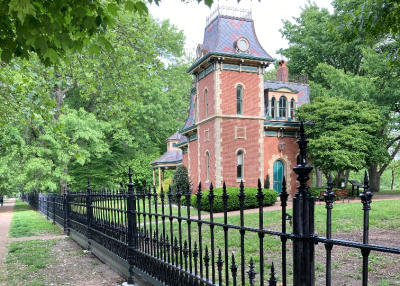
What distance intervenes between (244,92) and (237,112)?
135 cm

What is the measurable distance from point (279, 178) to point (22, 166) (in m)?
18.2

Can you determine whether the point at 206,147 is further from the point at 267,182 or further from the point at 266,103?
the point at 266,103

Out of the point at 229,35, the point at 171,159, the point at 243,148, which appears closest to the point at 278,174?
the point at 243,148

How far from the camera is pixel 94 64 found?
30.8 ft

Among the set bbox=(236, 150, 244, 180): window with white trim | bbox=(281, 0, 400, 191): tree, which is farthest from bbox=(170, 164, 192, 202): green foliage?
bbox=(281, 0, 400, 191): tree

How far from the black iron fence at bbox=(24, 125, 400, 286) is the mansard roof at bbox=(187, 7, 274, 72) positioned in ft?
41.8

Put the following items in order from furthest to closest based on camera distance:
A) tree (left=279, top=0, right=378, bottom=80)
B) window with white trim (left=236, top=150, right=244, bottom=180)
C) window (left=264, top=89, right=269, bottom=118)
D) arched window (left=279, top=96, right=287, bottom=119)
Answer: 1. tree (left=279, top=0, right=378, bottom=80)
2. arched window (left=279, top=96, right=287, bottom=119)
3. window (left=264, top=89, right=269, bottom=118)
4. window with white trim (left=236, top=150, right=244, bottom=180)

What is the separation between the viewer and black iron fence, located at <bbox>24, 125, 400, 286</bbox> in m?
2.45

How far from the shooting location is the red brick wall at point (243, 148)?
21.5 m

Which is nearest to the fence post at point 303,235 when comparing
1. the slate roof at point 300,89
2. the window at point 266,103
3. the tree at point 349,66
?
the tree at point 349,66

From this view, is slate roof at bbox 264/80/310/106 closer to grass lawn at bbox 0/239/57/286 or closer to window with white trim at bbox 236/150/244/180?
window with white trim at bbox 236/150/244/180

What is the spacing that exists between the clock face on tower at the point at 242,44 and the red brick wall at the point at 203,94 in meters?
2.36

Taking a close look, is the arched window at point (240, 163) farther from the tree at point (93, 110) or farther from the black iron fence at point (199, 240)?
the black iron fence at point (199, 240)

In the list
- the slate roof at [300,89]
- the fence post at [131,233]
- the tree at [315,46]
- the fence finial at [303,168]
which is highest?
the tree at [315,46]
